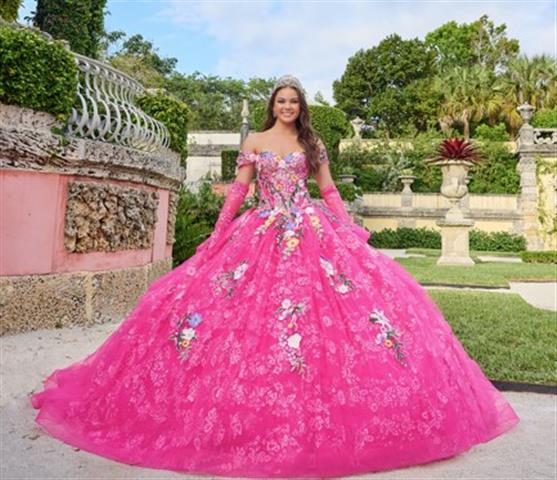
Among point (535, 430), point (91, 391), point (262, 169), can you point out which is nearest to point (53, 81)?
point (262, 169)

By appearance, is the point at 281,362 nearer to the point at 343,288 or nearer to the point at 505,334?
the point at 343,288

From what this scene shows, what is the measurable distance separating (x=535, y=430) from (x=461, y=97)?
29.4 meters

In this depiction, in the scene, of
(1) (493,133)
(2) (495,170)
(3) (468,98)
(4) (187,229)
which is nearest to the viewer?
(4) (187,229)

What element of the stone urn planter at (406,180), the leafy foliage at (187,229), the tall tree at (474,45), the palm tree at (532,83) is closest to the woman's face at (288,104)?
the leafy foliage at (187,229)

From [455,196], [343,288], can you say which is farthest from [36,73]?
[455,196]

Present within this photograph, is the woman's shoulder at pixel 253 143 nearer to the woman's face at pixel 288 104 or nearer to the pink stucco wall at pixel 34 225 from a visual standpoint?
the woman's face at pixel 288 104

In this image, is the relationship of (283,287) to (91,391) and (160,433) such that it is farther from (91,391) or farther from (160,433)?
(91,391)

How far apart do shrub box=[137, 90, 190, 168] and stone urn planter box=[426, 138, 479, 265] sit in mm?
8661

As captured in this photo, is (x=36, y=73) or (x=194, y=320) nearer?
(x=194, y=320)

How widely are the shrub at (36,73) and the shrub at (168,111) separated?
2564 millimetres

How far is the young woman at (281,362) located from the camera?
220 centimetres

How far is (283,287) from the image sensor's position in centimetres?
257

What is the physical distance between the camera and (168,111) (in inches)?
288

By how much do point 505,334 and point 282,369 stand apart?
155 inches
